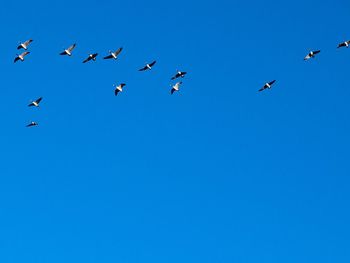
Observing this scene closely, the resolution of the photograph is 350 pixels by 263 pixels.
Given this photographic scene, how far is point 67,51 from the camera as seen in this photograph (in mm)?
107375

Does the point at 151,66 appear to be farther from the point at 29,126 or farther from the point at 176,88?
the point at 29,126

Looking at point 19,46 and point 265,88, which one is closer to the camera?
point 19,46

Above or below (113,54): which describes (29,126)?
below

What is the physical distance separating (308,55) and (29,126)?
132 feet

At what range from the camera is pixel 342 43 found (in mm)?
110562

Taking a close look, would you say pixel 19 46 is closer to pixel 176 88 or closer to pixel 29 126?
pixel 29 126

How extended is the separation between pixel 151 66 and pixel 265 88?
54.0 feet

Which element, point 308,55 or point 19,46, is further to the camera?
point 308,55

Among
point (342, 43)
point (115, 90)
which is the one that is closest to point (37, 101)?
point (115, 90)

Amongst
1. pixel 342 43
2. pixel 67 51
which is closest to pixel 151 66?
pixel 67 51

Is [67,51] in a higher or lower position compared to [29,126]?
→ higher

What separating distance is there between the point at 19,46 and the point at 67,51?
21.1 feet

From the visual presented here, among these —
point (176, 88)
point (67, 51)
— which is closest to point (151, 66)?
point (176, 88)

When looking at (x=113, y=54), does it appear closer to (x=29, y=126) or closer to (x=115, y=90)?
(x=115, y=90)
